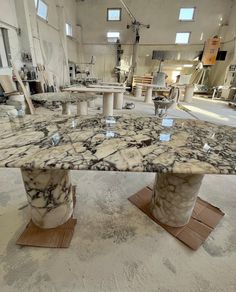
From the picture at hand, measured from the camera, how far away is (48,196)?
113 centimetres

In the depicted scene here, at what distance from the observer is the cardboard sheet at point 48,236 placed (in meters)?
1.13

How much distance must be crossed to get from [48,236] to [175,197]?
37.7 inches

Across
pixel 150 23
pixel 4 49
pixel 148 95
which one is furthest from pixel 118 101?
pixel 150 23

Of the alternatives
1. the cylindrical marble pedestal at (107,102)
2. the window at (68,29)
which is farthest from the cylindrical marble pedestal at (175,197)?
the window at (68,29)

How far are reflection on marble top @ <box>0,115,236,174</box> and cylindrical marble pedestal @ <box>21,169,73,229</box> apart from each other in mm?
260

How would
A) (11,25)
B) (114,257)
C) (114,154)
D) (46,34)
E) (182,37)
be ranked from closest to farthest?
(114,154), (114,257), (11,25), (46,34), (182,37)

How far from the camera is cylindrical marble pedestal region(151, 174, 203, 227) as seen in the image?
1122 mm

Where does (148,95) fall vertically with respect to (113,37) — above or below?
below

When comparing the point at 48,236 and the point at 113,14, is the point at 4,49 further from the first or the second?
the point at 113,14

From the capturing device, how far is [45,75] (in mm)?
6031

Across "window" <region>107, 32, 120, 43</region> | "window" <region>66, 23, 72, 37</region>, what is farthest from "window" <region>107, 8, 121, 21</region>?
"window" <region>66, 23, 72, 37</region>

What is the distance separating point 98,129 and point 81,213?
0.76 meters

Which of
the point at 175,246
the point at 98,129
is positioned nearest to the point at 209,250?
the point at 175,246

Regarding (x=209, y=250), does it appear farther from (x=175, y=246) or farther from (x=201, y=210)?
(x=201, y=210)
